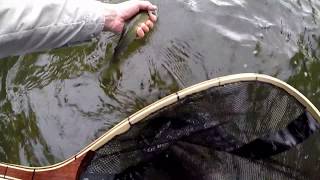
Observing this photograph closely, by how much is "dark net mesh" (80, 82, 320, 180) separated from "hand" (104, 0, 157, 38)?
2.37 ft

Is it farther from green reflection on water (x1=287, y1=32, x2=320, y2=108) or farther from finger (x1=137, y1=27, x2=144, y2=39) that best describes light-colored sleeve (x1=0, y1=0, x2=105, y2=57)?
green reflection on water (x1=287, y1=32, x2=320, y2=108)

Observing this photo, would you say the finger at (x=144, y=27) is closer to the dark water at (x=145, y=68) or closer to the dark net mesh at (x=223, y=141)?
the dark water at (x=145, y=68)

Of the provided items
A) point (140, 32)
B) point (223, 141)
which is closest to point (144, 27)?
point (140, 32)

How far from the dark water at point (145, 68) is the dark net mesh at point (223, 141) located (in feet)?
2.26

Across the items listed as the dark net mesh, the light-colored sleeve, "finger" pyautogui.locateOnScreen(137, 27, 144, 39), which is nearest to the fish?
"finger" pyautogui.locateOnScreen(137, 27, 144, 39)

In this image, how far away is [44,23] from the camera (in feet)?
6.91

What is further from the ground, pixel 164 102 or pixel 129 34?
pixel 164 102

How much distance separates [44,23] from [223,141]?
0.93 m

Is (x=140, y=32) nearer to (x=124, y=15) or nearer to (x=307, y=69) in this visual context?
(x=124, y=15)

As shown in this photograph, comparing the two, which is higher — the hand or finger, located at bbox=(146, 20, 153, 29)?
the hand

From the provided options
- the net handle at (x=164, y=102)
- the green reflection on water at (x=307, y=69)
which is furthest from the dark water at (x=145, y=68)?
the net handle at (x=164, y=102)

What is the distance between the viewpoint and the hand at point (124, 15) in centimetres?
253

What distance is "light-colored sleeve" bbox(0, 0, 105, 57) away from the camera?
78.3 inches

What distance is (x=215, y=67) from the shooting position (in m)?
3.03
